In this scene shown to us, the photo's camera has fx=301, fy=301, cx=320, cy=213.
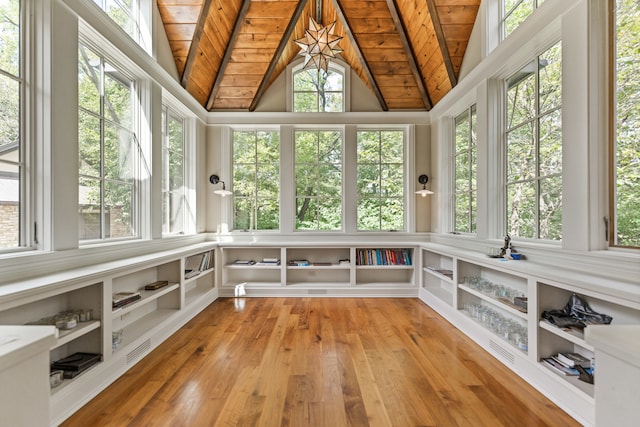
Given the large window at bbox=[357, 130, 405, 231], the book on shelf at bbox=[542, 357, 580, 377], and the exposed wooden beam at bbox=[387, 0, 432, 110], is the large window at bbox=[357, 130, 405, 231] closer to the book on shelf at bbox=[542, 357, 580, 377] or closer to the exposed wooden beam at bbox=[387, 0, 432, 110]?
the exposed wooden beam at bbox=[387, 0, 432, 110]

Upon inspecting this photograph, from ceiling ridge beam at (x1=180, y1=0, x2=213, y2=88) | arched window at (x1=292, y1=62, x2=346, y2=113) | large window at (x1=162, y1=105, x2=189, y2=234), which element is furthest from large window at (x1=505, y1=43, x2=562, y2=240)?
large window at (x1=162, y1=105, x2=189, y2=234)

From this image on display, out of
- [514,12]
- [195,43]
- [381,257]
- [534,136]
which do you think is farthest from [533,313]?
[195,43]

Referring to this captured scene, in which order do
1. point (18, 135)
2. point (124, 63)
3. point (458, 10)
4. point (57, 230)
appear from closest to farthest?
point (18, 135)
point (57, 230)
point (124, 63)
point (458, 10)

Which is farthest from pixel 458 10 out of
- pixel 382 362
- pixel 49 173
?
pixel 49 173

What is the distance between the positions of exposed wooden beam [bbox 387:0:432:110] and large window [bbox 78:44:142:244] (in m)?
3.02

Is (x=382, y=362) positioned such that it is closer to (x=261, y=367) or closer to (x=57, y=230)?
(x=261, y=367)

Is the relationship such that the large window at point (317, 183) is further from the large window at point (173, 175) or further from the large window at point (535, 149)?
the large window at point (535, 149)

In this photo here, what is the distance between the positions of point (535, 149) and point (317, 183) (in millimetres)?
2861

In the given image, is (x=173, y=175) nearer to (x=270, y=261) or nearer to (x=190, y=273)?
(x=190, y=273)

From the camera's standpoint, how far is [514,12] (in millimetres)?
2930

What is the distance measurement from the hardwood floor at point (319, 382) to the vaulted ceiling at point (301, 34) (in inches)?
123

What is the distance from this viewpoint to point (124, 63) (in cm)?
279

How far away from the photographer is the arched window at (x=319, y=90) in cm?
480

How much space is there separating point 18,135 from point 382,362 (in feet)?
9.71
